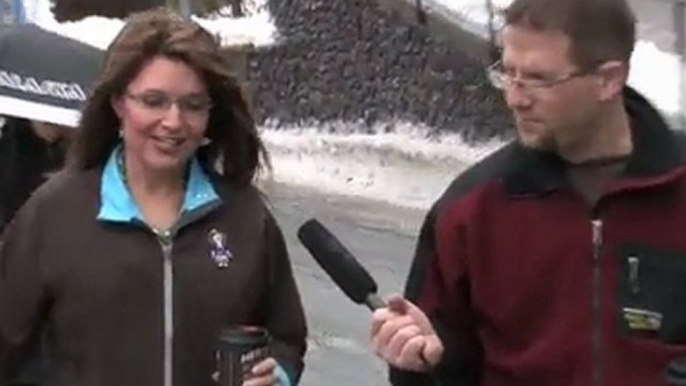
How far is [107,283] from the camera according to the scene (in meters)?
4.48

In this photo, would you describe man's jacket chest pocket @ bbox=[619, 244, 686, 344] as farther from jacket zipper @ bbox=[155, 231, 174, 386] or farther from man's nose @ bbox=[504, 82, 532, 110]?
jacket zipper @ bbox=[155, 231, 174, 386]

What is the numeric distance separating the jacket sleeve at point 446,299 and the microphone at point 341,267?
0.96 ft

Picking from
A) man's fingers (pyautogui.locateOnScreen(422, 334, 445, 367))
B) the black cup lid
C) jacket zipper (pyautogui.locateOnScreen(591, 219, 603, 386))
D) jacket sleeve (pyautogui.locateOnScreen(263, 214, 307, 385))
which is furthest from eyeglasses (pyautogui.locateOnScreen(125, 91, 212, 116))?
jacket zipper (pyautogui.locateOnScreen(591, 219, 603, 386))

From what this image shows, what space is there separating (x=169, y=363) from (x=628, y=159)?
110 centimetres

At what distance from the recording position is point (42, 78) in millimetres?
5719

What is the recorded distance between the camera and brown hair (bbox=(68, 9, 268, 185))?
4.52m

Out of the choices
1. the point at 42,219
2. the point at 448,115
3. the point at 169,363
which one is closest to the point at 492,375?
the point at 169,363

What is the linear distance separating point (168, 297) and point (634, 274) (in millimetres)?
1029

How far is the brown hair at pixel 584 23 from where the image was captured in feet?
13.2

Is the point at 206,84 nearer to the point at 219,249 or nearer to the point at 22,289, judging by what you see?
the point at 219,249

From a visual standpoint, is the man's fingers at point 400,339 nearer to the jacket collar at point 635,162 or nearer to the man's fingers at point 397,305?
the man's fingers at point 397,305

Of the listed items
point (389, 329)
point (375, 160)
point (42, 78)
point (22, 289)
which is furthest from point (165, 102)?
point (375, 160)

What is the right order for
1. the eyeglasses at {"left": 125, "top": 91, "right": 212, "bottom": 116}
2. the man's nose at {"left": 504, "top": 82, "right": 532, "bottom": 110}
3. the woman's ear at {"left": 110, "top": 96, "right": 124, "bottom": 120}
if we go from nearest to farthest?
the man's nose at {"left": 504, "top": 82, "right": 532, "bottom": 110} → the eyeglasses at {"left": 125, "top": 91, "right": 212, "bottom": 116} → the woman's ear at {"left": 110, "top": 96, "right": 124, "bottom": 120}

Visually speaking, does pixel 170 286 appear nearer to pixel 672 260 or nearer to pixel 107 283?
pixel 107 283
